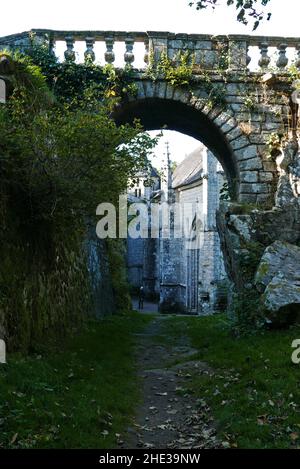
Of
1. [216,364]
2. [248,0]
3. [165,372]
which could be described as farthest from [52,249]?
[248,0]

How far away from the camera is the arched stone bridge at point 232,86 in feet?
38.2

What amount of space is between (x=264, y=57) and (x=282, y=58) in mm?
443

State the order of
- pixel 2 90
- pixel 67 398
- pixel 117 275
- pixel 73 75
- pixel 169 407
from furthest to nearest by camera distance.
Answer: pixel 117 275 → pixel 73 75 → pixel 2 90 → pixel 169 407 → pixel 67 398

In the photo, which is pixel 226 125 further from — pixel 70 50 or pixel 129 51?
pixel 70 50

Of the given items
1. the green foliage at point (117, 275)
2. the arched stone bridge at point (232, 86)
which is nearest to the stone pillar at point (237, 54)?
the arched stone bridge at point (232, 86)

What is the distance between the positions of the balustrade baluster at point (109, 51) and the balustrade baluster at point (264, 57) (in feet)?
11.6

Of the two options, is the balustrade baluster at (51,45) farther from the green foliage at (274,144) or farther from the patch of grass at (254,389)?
the patch of grass at (254,389)

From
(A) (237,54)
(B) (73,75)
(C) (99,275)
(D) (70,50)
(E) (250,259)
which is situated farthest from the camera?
(C) (99,275)

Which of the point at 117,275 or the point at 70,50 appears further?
the point at 117,275

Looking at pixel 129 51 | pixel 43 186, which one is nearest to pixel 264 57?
pixel 129 51

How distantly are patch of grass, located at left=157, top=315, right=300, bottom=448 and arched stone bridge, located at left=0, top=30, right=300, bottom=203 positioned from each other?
475 centimetres

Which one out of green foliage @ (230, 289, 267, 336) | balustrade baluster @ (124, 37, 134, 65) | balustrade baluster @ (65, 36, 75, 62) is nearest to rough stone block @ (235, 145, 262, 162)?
balustrade baluster @ (124, 37, 134, 65)

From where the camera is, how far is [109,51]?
11.6m

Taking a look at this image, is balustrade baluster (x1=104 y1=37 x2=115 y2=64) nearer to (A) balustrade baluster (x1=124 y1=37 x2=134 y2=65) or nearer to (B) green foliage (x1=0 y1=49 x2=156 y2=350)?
(A) balustrade baluster (x1=124 y1=37 x2=134 y2=65)
